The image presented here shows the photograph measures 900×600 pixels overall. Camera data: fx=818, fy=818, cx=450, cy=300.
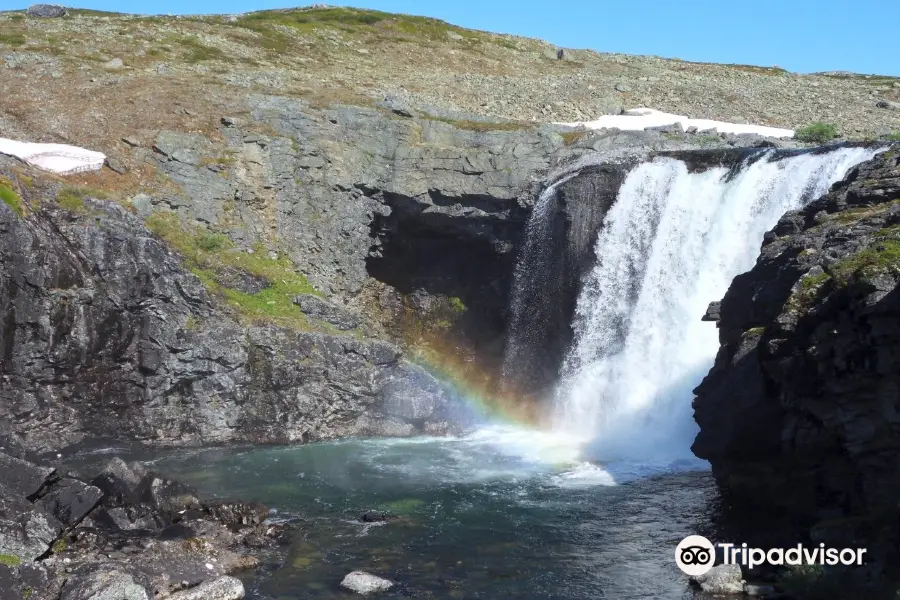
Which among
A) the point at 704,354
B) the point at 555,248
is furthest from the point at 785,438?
the point at 555,248

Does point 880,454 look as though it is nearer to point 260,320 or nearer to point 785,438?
point 785,438

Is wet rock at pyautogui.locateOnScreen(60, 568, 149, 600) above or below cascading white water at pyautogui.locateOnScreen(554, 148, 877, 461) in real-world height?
below

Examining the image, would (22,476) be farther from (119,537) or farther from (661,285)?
(661,285)

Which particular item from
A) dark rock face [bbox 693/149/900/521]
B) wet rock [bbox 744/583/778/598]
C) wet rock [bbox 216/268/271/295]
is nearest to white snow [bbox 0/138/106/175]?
wet rock [bbox 216/268/271/295]

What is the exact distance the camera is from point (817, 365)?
58.2ft

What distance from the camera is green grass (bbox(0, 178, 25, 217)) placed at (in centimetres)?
2791

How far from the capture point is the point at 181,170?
3644 cm

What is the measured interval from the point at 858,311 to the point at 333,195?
25994 mm

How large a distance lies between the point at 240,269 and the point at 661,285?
55.5ft

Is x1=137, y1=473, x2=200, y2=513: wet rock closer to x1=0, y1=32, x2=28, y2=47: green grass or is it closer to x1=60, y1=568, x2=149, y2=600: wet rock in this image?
x1=60, y1=568, x2=149, y2=600: wet rock

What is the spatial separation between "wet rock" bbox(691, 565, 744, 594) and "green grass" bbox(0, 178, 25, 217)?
2430cm

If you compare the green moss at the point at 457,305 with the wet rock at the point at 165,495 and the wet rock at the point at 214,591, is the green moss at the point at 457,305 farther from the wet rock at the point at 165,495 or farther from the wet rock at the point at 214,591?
the wet rock at the point at 214,591

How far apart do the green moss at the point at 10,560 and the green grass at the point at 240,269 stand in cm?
1470

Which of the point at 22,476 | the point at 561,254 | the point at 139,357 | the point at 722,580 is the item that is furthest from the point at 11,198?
the point at 722,580
